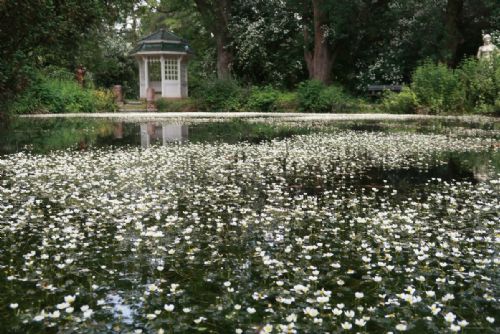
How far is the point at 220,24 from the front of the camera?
1298 inches

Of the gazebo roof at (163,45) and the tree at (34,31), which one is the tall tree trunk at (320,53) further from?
the tree at (34,31)

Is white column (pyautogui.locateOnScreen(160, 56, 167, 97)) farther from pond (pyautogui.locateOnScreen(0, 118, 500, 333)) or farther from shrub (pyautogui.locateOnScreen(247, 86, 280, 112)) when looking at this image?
pond (pyautogui.locateOnScreen(0, 118, 500, 333))

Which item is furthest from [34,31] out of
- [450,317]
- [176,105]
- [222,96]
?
[176,105]

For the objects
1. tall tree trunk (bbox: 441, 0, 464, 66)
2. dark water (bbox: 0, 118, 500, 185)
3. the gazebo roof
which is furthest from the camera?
the gazebo roof

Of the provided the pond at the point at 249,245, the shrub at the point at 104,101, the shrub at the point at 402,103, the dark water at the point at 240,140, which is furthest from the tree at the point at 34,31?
the shrub at the point at 104,101

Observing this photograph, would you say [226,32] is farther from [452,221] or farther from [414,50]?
[452,221]

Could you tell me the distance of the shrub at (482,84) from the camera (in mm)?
20328

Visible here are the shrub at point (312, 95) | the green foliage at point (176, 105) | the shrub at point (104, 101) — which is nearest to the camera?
the shrub at point (312, 95)

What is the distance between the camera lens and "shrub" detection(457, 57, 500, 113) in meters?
20.3

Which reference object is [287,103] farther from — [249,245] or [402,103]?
[249,245]

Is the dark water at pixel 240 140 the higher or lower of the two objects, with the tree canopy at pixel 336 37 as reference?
lower

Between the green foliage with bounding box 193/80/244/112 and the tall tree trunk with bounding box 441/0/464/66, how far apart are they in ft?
37.8

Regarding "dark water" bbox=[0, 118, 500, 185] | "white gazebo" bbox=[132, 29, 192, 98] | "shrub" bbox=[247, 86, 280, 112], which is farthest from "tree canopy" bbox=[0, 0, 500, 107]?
"dark water" bbox=[0, 118, 500, 185]

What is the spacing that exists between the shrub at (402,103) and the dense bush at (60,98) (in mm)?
16563
